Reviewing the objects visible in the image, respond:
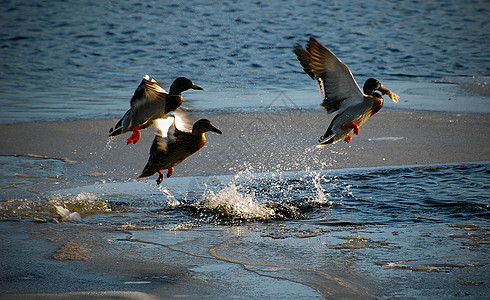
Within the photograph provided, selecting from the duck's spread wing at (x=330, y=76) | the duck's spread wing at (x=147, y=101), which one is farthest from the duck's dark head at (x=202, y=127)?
the duck's spread wing at (x=330, y=76)

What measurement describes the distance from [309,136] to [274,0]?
17322 millimetres

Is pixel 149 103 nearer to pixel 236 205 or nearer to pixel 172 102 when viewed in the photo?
pixel 172 102

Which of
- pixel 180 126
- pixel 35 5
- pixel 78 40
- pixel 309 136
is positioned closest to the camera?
pixel 180 126

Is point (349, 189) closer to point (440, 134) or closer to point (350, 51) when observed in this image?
point (440, 134)

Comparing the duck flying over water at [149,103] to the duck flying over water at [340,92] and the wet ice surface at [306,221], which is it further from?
the duck flying over water at [340,92]

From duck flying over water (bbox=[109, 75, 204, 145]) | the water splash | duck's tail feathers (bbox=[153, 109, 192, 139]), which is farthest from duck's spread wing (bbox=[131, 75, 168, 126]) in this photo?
the water splash

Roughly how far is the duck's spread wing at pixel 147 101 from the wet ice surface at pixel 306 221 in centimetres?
82

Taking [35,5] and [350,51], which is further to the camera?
[35,5]

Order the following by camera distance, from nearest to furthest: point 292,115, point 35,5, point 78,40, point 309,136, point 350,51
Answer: point 309,136, point 292,115, point 350,51, point 78,40, point 35,5

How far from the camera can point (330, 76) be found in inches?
193

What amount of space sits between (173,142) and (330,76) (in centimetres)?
134

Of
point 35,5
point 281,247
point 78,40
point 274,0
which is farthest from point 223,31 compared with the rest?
point 281,247

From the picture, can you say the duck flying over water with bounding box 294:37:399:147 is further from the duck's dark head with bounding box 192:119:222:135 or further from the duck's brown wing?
the duck's brown wing

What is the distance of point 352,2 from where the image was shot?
23312 millimetres
